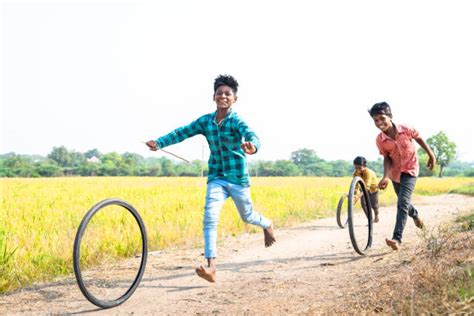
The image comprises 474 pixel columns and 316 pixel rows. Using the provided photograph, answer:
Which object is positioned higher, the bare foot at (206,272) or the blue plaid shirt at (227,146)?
the blue plaid shirt at (227,146)

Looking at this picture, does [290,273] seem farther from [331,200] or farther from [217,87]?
[331,200]

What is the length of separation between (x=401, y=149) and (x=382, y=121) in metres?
0.50

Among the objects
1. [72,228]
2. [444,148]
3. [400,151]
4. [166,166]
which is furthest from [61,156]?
[400,151]

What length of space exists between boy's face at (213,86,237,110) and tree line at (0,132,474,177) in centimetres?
5170

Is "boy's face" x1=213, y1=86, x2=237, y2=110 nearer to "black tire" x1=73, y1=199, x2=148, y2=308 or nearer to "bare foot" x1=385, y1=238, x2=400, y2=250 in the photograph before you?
"black tire" x1=73, y1=199, x2=148, y2=308

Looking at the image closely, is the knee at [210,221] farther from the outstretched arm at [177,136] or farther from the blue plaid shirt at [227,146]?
the outstretched arm at [177,136]

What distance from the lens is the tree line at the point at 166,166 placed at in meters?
74.1

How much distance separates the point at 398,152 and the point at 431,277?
3.12m

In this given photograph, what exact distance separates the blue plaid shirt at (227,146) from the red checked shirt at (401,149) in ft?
7.61

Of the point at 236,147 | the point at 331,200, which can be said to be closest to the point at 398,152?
the point at 236,147

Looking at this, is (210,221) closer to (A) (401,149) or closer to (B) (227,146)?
(B) (227,146)

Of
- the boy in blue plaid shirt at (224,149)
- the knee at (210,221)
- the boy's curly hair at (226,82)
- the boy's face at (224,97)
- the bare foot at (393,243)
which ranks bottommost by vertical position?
the bare foot at (393,243)

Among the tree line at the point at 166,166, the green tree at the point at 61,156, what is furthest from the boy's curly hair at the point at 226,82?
the green tree at the point at 61,156

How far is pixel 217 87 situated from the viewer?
5.45 m
